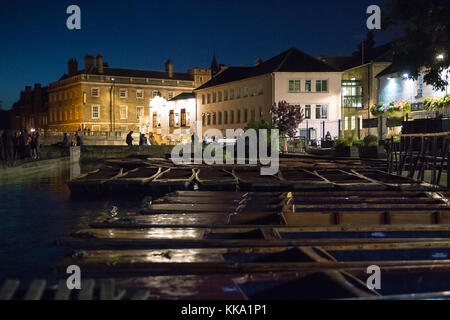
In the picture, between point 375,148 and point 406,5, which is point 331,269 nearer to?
point 406,5

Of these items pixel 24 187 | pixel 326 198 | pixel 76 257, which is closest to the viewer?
pixel 76 257

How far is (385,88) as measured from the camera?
43406 millimetres

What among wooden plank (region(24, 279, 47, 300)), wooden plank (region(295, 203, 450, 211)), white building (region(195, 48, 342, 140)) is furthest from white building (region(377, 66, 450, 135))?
wooden plank (region(24, 279, 47, 300))

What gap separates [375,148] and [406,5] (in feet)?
36.5

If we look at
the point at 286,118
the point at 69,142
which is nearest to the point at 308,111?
the point at 286,118

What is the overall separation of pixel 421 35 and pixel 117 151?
32.2m

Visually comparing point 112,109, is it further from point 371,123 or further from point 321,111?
point 371,123

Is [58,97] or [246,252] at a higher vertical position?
[58,97]

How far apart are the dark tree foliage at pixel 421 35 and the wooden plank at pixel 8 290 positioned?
42.0 ft

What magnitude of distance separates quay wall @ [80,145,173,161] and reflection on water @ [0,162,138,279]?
21.4 m

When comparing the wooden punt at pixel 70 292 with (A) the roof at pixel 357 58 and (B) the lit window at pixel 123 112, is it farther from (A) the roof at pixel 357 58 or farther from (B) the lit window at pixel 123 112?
(B) the lit window at pixel 123 112

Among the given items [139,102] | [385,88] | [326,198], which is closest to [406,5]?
[326,198]

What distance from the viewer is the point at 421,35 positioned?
14.3 metres

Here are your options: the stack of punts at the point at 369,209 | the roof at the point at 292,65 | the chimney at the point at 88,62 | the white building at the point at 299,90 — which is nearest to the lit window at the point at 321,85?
the white building at the point at 299,90
